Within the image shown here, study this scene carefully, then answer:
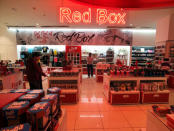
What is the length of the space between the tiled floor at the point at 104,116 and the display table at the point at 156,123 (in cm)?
60

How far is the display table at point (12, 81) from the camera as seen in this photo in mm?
3540

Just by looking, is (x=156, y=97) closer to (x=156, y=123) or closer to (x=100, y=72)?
(x=156, y=123)

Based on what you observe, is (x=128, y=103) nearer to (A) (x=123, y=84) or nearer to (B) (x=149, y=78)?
(A) (x=123, y=84)

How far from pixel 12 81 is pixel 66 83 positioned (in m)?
1.99

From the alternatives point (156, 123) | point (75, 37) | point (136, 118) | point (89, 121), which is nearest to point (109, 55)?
point (75, 37)

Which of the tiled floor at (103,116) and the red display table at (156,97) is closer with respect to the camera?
the tiled floor at (103,116)

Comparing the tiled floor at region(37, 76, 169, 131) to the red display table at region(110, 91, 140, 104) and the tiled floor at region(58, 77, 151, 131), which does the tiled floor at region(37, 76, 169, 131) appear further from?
the red display table at region(110, 91, 140, 104)

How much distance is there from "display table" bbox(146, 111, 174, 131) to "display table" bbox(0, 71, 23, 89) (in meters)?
4.11

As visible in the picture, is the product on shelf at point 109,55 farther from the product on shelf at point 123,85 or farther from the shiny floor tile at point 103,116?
the shiny floor tile at point 103,116

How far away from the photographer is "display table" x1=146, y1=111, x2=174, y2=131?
137 centimetres

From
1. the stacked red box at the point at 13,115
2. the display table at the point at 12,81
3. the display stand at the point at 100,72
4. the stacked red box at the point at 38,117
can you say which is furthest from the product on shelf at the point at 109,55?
the stacked red box at the point at 13,115

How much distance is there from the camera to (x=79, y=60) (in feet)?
30.6

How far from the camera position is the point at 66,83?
3818 millimetres

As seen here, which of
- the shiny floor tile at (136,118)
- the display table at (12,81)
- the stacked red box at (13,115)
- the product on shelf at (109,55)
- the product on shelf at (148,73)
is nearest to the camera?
the stacked red box at (13,115)
